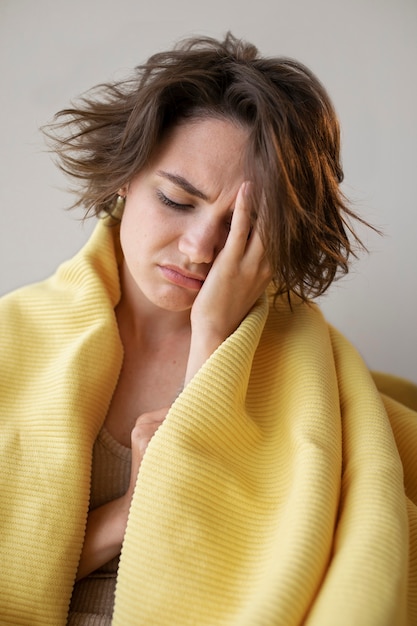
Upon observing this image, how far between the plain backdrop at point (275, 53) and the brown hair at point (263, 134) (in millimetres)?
373

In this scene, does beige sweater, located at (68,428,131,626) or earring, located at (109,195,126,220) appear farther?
earring, located at (109,195,126,220)

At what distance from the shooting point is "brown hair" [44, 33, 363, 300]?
1.12 meters

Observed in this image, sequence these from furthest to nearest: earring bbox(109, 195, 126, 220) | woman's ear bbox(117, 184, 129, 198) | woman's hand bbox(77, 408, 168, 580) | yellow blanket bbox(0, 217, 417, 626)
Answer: earring bbox(109, 195, 126, 220)
woman's ear bbox(117, 184, 129, 198)
woman's hand bbox(77, 408, 168, 580)
yellow blanket bbox(0, 217, 417, 626)

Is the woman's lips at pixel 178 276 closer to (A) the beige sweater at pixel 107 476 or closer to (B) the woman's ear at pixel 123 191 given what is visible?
(B) the woman's ear at pixel 123 191

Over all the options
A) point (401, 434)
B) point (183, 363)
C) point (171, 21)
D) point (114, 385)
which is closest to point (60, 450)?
point (114, 385)

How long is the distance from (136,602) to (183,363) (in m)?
0.51

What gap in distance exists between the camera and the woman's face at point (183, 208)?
3.65 feet

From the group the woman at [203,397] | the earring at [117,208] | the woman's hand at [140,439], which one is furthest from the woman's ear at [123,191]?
the woman's hand at [140,439]

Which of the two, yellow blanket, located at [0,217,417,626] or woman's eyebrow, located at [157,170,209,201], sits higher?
woman's eyebrow, located at [157,170,209,201]

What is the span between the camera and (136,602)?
Answer: 0.93m

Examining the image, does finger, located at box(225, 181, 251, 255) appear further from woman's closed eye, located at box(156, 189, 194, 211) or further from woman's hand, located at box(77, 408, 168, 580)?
woman's hand, located at box(77, 408, 168, 580)

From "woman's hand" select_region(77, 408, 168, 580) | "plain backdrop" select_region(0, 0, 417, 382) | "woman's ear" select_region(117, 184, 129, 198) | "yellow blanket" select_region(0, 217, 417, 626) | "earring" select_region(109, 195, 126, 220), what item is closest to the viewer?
"yellow blanket" select_region(0, 217, 417, 626)

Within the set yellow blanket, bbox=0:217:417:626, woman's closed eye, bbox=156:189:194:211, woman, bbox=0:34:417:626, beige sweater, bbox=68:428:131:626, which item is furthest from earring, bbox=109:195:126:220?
beige sweater, bbox=68:428:131:626

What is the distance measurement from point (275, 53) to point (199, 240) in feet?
2.46
